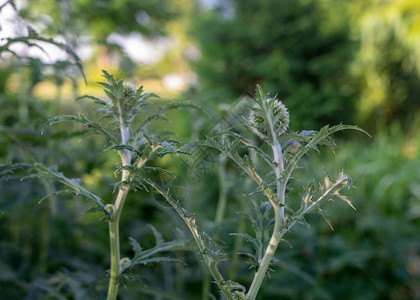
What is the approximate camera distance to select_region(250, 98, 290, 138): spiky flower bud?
2.13 feet

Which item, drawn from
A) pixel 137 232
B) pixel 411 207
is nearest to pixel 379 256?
pixel 411 207

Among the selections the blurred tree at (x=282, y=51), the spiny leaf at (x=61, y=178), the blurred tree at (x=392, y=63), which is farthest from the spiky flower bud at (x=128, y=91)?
the blurred tree at (x=392, y=63)

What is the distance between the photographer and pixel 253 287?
25.2 inches

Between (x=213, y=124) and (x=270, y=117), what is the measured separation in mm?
241

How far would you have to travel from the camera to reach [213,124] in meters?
0.88

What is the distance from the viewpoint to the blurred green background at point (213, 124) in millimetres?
1390

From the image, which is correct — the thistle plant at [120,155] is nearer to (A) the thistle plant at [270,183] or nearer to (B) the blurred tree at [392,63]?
(A) the thistle plant at [270,183]

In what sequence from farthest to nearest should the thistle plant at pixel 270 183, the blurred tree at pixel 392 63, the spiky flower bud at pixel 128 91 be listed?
1. the blurred tree at pixel 392 63
2. the spiky flower bud at pixel 128 91
3. the thistle plant at pixel 270 183

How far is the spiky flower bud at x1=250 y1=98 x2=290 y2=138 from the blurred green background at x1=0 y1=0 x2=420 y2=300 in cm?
10

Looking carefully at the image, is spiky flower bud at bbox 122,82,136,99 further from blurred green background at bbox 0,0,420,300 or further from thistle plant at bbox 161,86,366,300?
thistle plant at bbox 161,86,366,300

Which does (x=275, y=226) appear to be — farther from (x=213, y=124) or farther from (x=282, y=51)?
(x=282, y=51)

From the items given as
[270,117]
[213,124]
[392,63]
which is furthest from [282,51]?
[270,117]

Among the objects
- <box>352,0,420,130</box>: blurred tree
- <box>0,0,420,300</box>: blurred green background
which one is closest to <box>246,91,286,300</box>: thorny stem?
<box>0,0,420,300</box>: blurred green background

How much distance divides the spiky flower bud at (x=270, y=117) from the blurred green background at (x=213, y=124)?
10 cm
